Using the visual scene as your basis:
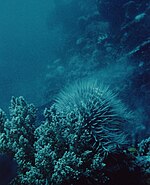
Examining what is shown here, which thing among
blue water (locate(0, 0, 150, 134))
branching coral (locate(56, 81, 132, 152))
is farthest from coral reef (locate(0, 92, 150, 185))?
blue water (locate(0, 0, 150, 134))

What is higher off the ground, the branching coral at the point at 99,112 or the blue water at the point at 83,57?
the blue water at the point at 83,57

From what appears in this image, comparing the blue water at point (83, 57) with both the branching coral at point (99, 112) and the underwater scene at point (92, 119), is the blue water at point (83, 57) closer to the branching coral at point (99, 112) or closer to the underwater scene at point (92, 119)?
the underwater scene at point (92, 119)

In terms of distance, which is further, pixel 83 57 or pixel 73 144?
pixel 83 57

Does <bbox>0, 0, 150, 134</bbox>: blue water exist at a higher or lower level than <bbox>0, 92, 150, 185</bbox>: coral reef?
higher

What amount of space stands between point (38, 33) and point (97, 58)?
25466 millimetres

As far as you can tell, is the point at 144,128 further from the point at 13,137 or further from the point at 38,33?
the point at 38,33

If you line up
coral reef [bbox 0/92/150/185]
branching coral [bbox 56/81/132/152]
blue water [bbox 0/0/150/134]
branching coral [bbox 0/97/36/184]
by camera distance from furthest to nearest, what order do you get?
blue water [bbox 0/0/150/134], branching coral [bbox 56/81/132/152], branching coral [bbox 0/97/36/184], coral reef [bbox 0/92/150/185]

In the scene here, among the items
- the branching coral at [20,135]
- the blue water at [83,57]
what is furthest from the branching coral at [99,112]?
the blue water at [83,57]

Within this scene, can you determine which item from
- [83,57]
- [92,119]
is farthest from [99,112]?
[83,57]

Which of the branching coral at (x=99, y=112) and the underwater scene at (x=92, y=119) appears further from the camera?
the branching coral at (x=99, y=112)

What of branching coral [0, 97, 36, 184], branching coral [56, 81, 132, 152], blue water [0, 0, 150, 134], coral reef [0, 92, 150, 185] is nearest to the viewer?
coral reef [0, 92, 150, 185]

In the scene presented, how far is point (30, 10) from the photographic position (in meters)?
59.2

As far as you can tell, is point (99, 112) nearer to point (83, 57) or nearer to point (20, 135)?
point (20, 135)

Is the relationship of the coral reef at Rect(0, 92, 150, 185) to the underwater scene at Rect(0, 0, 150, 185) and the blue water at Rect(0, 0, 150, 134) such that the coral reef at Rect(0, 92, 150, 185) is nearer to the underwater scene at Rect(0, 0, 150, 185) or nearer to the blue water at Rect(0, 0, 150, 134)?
the underwater scene at Rect(0, 0, 150, 185)
